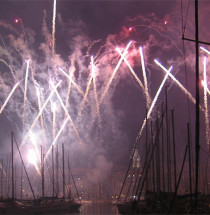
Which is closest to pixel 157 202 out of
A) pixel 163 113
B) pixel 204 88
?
pixel 163 113

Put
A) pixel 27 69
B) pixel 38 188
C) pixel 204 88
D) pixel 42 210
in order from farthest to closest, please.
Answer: pixel 38 188 < pixel 42 210 < pixel 27 69 < pixel 204 88

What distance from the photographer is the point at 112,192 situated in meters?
118

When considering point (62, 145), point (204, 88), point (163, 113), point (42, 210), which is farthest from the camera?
point (62, 145)

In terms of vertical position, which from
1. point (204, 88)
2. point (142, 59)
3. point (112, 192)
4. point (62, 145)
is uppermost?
point (142, 59)

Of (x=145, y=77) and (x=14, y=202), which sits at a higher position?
(x=145, y=77)

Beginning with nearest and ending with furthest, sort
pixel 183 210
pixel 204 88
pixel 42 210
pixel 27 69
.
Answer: pixel 183 210 → pixel 204 88 → pixel 27 69 → pixel 42 210

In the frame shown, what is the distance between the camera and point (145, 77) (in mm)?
49812

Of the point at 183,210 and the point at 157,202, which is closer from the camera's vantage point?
the point at 183,210

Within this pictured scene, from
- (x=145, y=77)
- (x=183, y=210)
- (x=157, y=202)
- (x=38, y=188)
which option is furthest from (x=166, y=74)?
(x=38, y=188)

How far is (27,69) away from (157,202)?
76.2 ft

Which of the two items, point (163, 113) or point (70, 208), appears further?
point (70, 208)

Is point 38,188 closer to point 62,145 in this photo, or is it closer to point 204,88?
point 62,145

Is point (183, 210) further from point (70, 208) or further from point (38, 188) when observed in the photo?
point (38, 188)

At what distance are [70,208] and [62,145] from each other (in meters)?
9.87
